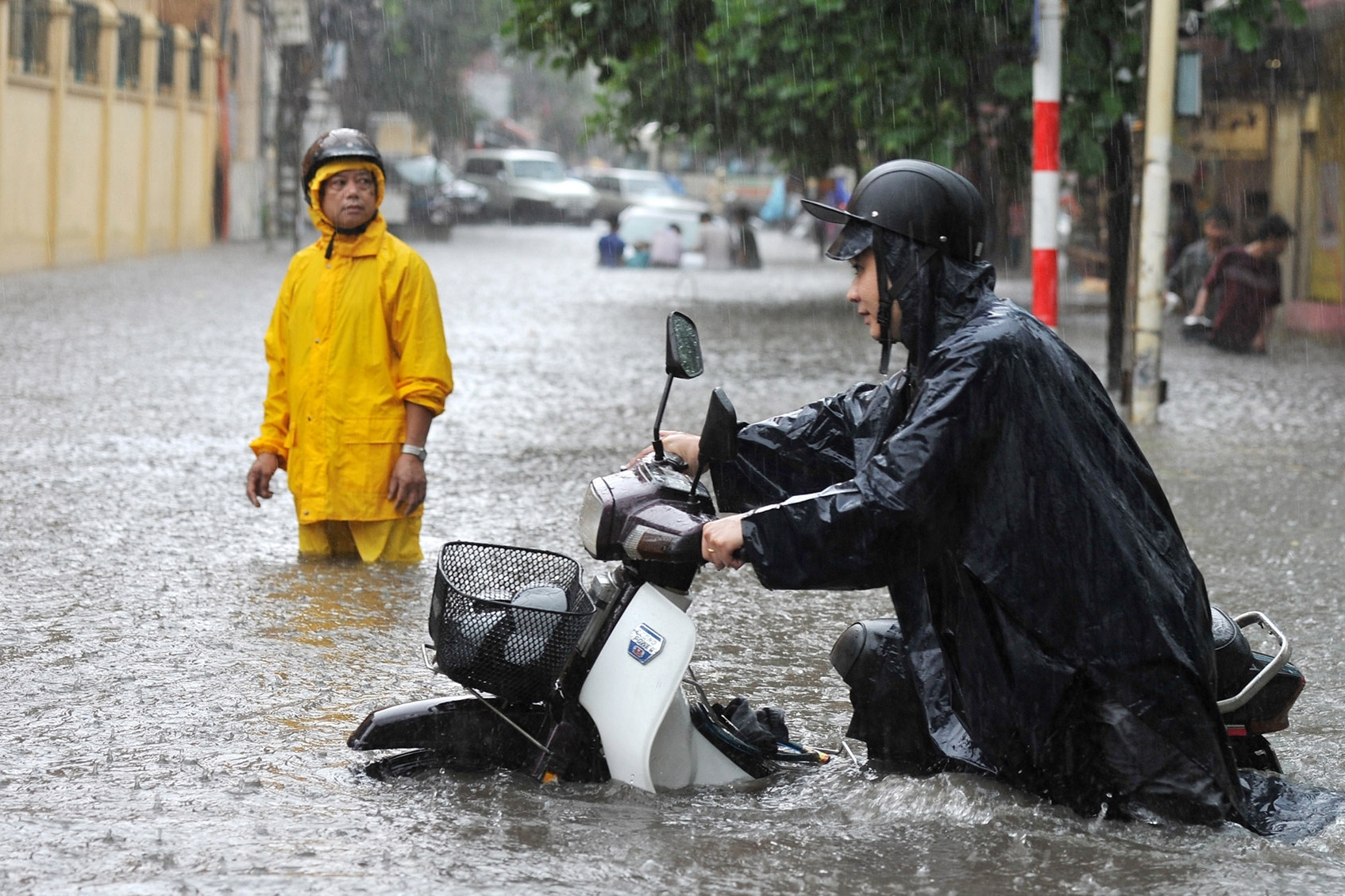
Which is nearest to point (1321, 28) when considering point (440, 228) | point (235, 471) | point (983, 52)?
point (983, 52)

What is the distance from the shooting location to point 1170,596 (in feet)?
11.5

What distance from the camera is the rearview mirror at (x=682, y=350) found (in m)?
3.46

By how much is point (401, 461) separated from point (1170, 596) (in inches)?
134

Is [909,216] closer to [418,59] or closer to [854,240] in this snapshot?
[854,240]

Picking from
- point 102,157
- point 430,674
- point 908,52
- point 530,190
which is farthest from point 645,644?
point 530,190

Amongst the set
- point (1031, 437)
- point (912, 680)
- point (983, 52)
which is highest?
point (983, 52)

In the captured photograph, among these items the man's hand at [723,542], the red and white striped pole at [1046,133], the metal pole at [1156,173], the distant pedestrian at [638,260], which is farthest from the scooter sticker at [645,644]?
the distant pedestrian at [638,260]

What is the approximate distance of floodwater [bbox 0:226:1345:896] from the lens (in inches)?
140

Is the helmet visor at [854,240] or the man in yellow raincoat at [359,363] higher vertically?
the helmet visor at [854,240]

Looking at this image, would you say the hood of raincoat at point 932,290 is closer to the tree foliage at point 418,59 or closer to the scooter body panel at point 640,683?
the scooter body panel at point 640,683

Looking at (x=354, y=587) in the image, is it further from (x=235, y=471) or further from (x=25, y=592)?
(x=235, y=471)

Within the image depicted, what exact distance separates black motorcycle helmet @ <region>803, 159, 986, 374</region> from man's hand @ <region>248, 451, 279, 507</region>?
3.28 metres

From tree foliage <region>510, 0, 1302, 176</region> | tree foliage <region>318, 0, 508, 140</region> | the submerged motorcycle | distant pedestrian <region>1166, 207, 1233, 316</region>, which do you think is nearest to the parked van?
tree foliage <region>318, 0, 508, 140</region>

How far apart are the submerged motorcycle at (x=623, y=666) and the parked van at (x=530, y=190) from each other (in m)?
46.3
